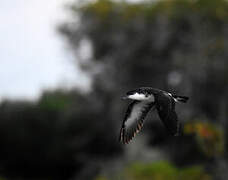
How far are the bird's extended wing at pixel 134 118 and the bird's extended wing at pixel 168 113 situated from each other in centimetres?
83

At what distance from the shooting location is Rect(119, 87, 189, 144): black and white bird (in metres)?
9.07

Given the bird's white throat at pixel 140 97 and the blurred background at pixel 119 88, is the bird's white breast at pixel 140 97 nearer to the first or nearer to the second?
the bird's white throat at pixel 140 97

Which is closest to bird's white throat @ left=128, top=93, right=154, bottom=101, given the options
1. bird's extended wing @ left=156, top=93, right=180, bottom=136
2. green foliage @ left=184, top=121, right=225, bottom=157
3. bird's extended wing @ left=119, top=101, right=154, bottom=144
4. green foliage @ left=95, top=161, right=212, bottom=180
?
bird's extended wing @ left=156, top=93, right=180, bottom=136

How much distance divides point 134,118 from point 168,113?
1.42 m

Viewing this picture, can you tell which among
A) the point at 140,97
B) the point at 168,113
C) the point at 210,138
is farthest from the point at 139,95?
the point at 210,138

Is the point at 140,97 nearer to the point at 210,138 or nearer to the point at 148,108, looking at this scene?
the point at 148,108

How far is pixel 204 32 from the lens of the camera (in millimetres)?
32656

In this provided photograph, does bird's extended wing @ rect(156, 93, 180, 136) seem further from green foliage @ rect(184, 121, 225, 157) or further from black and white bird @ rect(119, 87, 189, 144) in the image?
green foliage @ rect(184, 121, 225, 157)

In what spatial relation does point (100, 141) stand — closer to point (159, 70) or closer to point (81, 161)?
point (81, 161)

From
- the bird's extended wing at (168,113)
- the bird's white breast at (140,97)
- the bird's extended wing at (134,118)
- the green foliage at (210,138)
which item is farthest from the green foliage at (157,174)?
the bird's extended wing at (168,113)

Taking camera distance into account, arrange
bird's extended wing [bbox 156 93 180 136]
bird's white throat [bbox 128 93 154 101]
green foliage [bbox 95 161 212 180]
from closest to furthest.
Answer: bird's extended wing [bbox 156 93 180 136] < bird's white throat [bbox 128 93 154 101] < green foliage [bbox 95 161 212 180]

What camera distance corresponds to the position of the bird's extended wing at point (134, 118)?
33.9 feet

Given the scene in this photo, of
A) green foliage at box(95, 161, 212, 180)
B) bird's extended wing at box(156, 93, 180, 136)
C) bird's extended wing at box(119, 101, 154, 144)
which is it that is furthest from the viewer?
green foliage at box(95, 161, 212, 180)

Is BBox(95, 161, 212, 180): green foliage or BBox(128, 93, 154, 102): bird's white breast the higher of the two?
BBox(128, 93, 154, 102): bird's white breast
